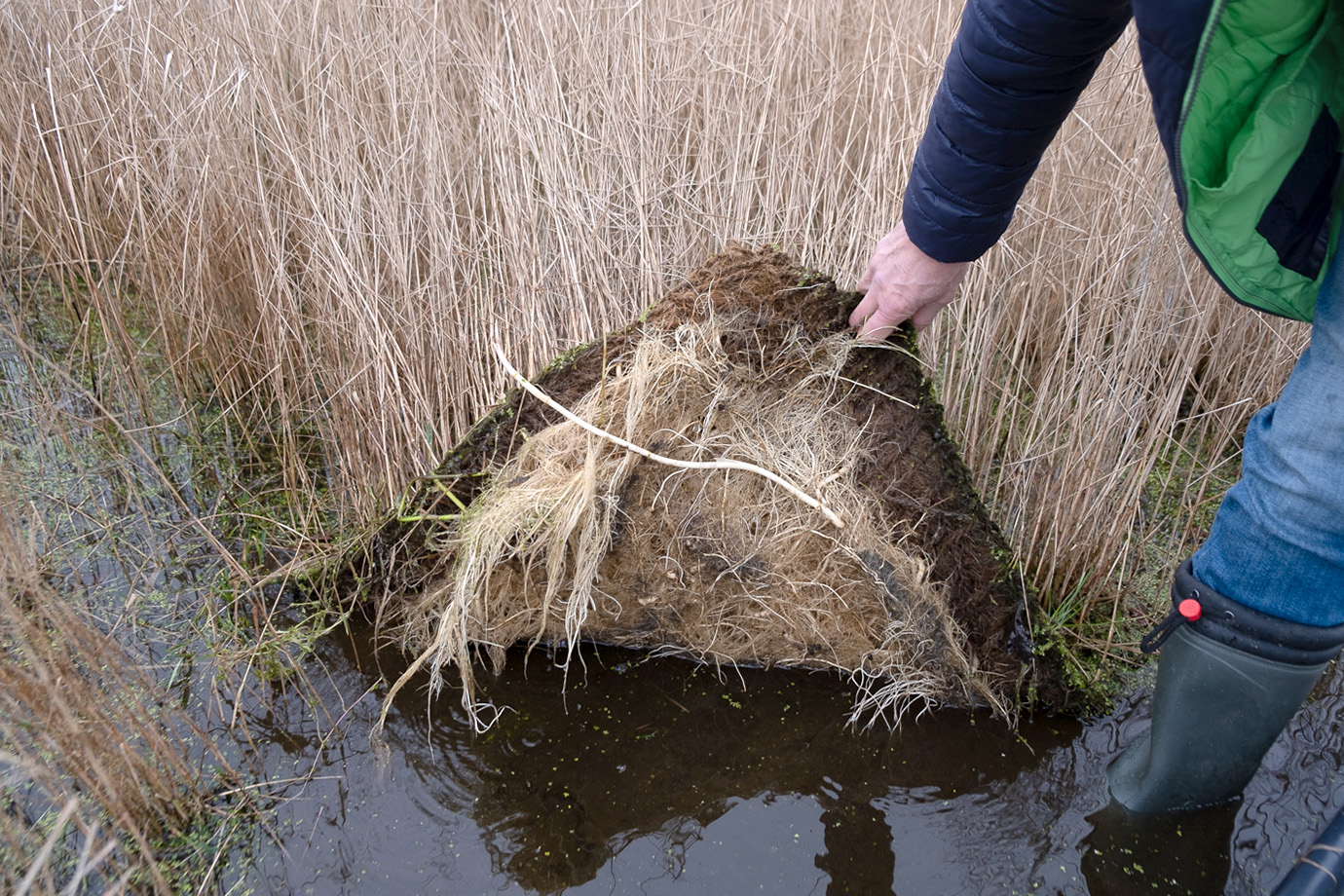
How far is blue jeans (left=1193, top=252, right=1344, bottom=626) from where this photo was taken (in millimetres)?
1067

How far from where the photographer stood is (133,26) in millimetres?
2424

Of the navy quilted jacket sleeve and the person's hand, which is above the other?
the navy quilted jacket sleeve

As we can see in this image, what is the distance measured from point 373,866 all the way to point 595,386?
1009 millimetres

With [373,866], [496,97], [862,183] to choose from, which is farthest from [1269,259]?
[496,97]

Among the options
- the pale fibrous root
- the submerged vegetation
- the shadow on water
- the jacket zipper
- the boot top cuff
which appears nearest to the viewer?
the jacket zipper

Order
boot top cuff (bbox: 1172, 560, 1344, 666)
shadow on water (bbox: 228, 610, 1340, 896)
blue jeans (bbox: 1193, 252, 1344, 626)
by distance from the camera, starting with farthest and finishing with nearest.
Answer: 1. shadow on water (bbox: 228, 610, 1340, 896)
2. boot top cuff (bbox: 1172, 560, 1344, 666)
3. blue jeans (bbox: 1193, 252, 1344, 626)

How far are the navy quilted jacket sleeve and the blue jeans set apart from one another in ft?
1.47

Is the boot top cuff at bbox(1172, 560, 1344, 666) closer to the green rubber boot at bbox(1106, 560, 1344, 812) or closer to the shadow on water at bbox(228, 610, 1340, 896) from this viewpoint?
the green rubber boot at bbox(1106, 560, 1344, 812)

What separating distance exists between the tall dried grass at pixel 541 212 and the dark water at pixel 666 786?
45cm

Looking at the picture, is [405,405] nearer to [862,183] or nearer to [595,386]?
[595,386]

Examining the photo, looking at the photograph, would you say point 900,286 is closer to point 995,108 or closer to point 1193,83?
point 995,108

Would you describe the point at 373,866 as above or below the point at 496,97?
below

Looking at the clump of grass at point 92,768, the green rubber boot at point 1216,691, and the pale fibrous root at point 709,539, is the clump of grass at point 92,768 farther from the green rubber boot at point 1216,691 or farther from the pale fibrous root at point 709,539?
the green rubber boot at point 1216,691

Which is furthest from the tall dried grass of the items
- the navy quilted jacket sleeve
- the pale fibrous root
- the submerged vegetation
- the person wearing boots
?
the navy quilted jacket sleeve
